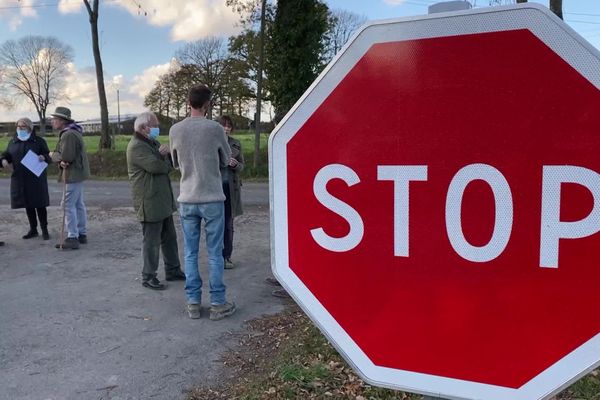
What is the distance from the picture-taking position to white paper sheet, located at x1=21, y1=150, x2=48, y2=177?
7285mm

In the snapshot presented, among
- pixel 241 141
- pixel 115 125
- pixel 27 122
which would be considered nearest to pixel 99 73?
pixel 241 141

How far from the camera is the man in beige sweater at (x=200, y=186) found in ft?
14.0

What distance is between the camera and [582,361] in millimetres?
966

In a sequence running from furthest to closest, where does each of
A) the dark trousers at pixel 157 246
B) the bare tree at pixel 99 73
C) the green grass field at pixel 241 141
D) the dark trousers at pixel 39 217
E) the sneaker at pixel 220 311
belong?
the green grass field at pixel 241 141 → the bare tree at pixel 99 73 → the dark trousers at pixel 39 217 → the dark trousers at pixel 157 246 → the sneaker at pixel 220 311

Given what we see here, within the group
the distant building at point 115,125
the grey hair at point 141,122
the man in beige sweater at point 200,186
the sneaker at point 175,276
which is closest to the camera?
the man in beige sweater at point 200,186

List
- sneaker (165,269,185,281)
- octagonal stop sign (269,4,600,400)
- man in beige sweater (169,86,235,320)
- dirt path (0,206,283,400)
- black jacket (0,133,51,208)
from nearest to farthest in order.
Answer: octagonal stop sign (269,4,600,400), dirt path (0,206,283,400), man in beige sweater (169,86,235,320), sneaker (165,269,185,281), black jacket (0,133,51,208)

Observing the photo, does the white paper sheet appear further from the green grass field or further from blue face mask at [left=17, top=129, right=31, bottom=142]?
the green grass field

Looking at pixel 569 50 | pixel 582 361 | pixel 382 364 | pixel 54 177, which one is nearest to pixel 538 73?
→ pixel 569 50

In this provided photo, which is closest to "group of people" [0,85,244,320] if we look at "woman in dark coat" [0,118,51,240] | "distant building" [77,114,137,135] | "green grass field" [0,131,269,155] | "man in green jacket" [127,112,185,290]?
"man in green jacket" [127,112,185,290]

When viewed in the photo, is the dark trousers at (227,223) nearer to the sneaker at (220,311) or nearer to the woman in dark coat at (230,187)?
the woman in dark coat at (230,187)

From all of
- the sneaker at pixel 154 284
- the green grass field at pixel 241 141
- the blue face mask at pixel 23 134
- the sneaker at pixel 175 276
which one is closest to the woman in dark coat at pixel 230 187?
the sneaker at pixel 175 276

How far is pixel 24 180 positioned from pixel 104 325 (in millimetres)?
4174

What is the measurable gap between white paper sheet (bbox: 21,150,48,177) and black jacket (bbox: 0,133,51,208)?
94 millimetres

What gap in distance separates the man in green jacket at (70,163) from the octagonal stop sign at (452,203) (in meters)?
6.51
